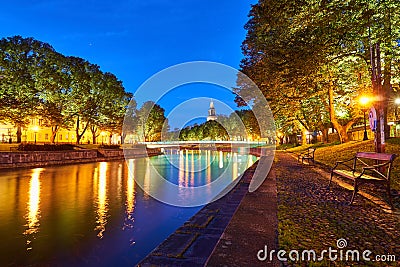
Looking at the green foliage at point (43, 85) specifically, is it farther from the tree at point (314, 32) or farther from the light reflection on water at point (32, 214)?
the tree at point (314, 32)

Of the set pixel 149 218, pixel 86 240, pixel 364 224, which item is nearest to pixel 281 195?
pixel 364 224

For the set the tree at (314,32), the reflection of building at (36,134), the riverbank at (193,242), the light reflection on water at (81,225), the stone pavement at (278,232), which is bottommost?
the light reflection on water at (81,225)

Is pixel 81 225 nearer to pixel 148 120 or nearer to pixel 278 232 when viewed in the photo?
pixel 278 232

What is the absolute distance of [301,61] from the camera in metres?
12.9

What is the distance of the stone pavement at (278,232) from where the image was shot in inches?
157

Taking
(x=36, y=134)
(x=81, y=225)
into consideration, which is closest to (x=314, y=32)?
(x=81, y=225)

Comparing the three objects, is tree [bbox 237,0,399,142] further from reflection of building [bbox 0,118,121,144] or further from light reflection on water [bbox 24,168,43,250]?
reflection of building [bbox 0,118,121,144]

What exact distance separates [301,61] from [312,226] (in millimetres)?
9720

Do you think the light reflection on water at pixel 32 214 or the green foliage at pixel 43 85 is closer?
the light reflection on water at pixel 32 214

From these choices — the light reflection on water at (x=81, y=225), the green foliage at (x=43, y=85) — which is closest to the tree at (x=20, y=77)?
the green foliage at (x=43, y=85)

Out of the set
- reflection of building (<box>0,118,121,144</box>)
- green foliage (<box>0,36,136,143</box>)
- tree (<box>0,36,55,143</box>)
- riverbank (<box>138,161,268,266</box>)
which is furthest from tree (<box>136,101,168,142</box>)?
riverbank (<box>138,161,268,266</box>)

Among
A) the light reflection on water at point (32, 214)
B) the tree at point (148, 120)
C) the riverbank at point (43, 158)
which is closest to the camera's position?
the light reflection on water at point (32, 214)

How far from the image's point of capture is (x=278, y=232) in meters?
4.87

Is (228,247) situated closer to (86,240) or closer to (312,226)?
(312,226)
